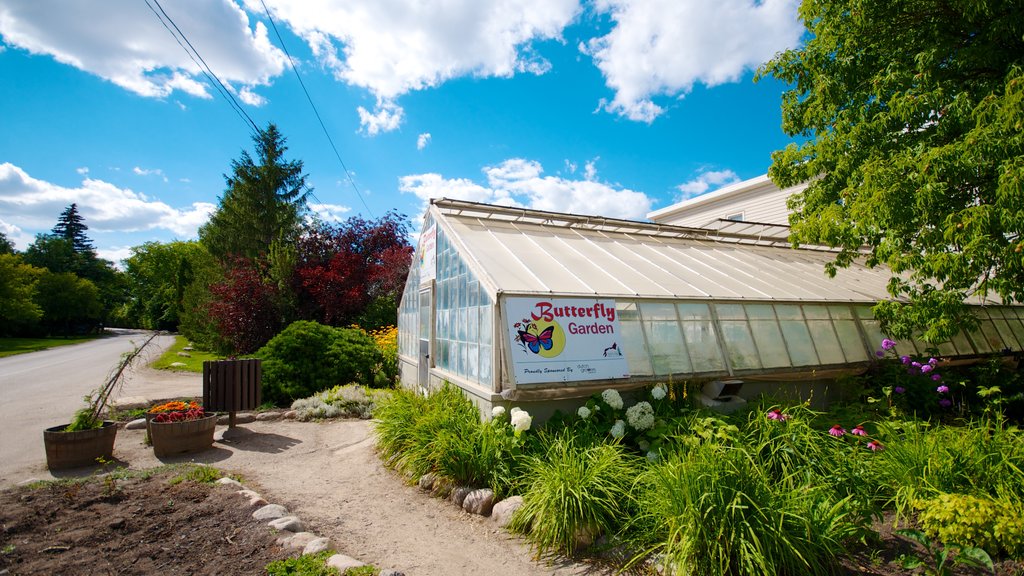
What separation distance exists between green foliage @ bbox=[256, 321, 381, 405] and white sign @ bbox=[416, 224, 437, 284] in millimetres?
3256

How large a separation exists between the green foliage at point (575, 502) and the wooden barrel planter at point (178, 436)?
548 cm

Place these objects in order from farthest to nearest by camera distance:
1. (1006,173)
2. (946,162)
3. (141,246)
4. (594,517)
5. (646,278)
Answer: (141,246)
(646,278)
(946,162)
(1006,173)
(594,517)

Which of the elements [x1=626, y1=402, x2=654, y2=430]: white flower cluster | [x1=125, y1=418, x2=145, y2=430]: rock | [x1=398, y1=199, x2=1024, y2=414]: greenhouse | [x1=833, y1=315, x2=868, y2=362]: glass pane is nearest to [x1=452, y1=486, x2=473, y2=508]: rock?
[x1=398, y1=199, x2=1024, y2=414]: greenhouse

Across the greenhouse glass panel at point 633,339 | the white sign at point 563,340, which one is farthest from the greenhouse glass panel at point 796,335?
the white sign at point 563,340

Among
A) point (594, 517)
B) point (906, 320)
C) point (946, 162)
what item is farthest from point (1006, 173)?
point (594, 517)

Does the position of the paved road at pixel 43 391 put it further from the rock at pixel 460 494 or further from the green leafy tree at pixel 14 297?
the green leafy tree at pixel 14 297

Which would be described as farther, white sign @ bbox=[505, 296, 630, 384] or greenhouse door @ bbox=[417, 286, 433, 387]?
greenhouse door @ bbox=[417, 286, 433, 387]

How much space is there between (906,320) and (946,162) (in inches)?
101

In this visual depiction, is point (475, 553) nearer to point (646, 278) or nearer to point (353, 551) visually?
point (353, 551)

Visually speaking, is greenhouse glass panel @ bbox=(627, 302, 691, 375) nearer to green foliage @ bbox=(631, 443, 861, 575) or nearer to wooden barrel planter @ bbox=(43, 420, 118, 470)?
green foliage @ bbox=(631, 443, 861, 575)

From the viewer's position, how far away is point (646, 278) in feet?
24.9

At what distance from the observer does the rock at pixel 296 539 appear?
151 inches

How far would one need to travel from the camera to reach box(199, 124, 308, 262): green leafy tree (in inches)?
995

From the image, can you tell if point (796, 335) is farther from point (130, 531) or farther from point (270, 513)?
point (130, 531)
